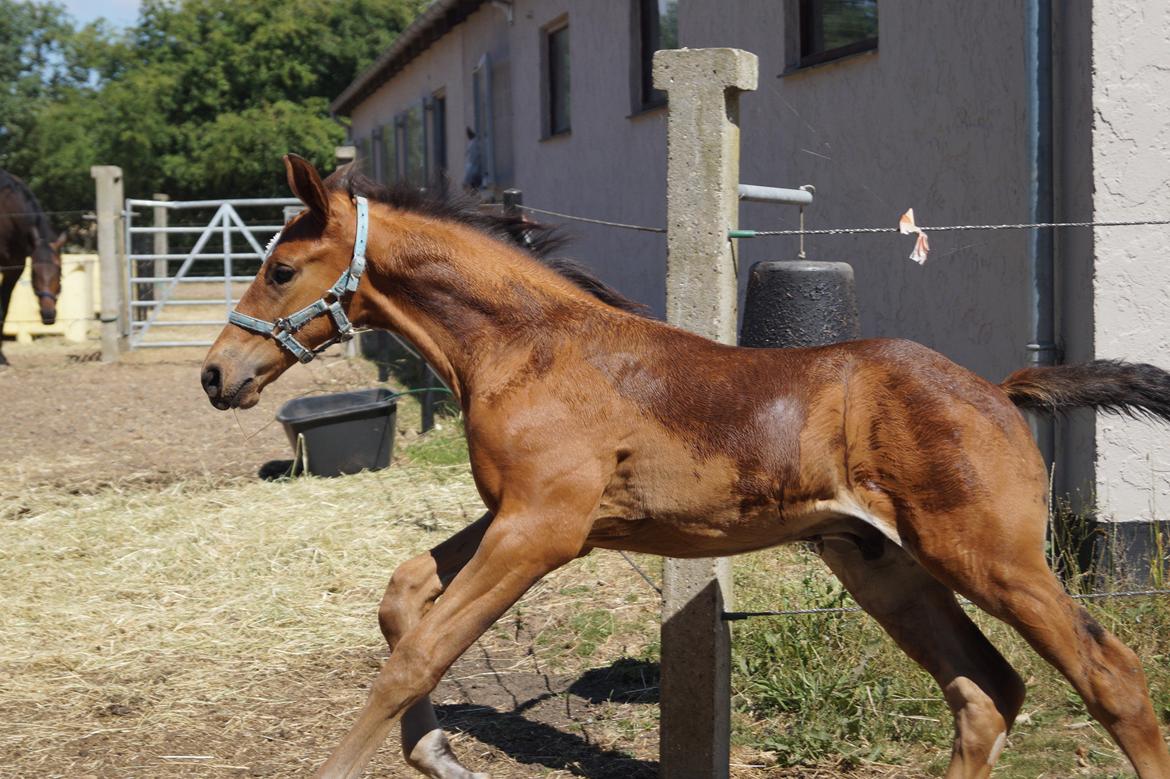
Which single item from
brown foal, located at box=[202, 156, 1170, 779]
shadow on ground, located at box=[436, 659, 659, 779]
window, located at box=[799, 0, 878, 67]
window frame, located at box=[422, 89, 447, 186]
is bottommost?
shadow on ground, located at box=[436, 659, 659, 779]

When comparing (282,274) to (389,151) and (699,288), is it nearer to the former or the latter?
(699,288)

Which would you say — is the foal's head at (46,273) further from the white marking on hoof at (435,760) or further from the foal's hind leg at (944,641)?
the foal's hind leg at (944,641)

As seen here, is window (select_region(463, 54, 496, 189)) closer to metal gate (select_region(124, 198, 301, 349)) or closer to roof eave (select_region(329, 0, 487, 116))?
roof eave (select_region(329, 0, 487, 116))

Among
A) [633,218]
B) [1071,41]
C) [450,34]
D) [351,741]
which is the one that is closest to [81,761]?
Result: [351,741]

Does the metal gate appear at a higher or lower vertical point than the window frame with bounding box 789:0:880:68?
lower

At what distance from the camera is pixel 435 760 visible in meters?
3.78

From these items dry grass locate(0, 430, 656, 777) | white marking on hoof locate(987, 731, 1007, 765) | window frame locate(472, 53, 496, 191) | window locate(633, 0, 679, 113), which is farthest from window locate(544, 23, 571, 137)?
white marking on hoof locate(987, 731, 1007, 765)

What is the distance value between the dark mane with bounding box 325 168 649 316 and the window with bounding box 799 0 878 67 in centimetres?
428

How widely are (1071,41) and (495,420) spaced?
11.2ft

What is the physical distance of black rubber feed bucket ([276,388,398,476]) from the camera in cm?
887

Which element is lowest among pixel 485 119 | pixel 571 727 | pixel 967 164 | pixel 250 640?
pixel 571 727

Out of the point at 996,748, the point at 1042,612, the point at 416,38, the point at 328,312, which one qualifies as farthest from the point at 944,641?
the point at 416,38

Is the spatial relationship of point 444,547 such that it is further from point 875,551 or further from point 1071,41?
point 1071,41

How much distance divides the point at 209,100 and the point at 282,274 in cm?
3437
